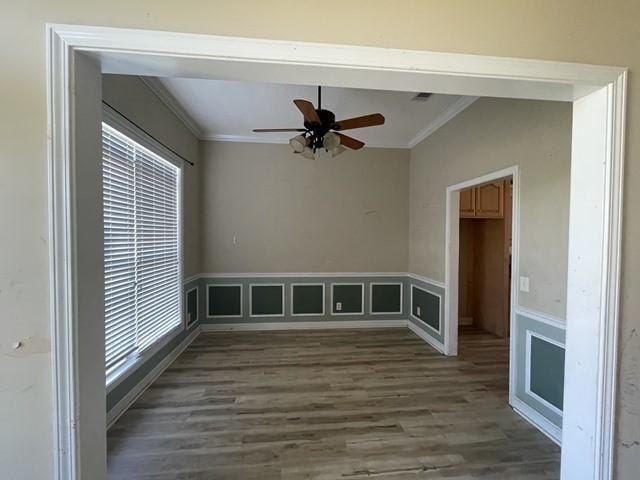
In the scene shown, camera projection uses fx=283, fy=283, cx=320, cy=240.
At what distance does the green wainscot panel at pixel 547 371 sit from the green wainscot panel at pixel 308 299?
9.10 ft

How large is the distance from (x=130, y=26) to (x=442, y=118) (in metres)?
3.46

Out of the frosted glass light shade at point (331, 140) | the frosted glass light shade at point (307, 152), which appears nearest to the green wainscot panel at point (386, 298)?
the frosted glass light shade at point (307, 152)

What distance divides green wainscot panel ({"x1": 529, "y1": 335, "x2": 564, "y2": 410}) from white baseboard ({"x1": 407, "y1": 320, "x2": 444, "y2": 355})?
1.33 metres

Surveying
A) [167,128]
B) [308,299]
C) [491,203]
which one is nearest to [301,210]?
[308,299]

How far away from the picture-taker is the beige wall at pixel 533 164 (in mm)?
2029

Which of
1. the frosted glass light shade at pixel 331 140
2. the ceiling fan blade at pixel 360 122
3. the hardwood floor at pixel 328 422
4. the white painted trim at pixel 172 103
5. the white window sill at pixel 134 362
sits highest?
the white painted trim at pixel 172 103

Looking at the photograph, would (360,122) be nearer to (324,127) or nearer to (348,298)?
(324,127)

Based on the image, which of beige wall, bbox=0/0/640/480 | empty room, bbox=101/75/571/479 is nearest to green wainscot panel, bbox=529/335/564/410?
empty room, bbox=101/75/571/479

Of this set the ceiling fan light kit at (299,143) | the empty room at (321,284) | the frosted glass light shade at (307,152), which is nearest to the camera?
the empty room at (321,284)

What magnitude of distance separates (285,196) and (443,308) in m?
2.72

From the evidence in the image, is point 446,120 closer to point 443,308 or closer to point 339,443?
point 443,308

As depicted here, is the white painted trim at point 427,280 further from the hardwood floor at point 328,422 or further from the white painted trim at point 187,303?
the white painted trim at point 187,303

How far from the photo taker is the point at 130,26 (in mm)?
911

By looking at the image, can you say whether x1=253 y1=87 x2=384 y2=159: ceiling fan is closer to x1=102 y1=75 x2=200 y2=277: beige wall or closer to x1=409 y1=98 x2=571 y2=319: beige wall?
x1=409 y1=98 x2=571 y2=319: beige wall
